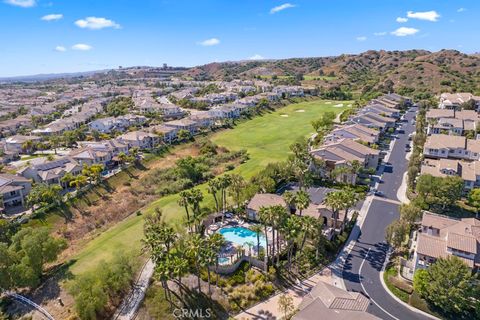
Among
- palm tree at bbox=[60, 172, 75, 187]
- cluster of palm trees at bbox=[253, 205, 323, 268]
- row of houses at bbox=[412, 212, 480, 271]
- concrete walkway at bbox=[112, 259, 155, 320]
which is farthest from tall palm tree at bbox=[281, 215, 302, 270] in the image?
palm tree at bbox=[60, 172, 75, 187]

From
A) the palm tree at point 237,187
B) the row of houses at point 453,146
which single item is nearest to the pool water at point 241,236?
the palm tree at point 237,187

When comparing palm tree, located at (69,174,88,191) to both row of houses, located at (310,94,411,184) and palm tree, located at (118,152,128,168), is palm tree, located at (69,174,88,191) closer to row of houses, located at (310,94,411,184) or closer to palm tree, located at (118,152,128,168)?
palm tree, located at (118,152,128,168)

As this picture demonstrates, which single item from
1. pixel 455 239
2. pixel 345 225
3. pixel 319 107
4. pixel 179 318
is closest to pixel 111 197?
pixel 179 318

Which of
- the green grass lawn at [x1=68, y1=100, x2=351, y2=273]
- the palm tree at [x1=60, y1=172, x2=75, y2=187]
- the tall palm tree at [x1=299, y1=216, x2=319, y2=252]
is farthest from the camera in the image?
the palm tree at [x1=60, y1=172, x2=75, y2=187]

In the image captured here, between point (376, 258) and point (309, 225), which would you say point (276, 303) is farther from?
point (376, 258)

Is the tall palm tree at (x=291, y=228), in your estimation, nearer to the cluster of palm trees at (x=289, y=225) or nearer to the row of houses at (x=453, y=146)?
the cluster of palm trees at (x=289, y=225)

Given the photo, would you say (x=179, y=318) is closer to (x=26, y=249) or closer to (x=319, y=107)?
(x=26, y=249)
